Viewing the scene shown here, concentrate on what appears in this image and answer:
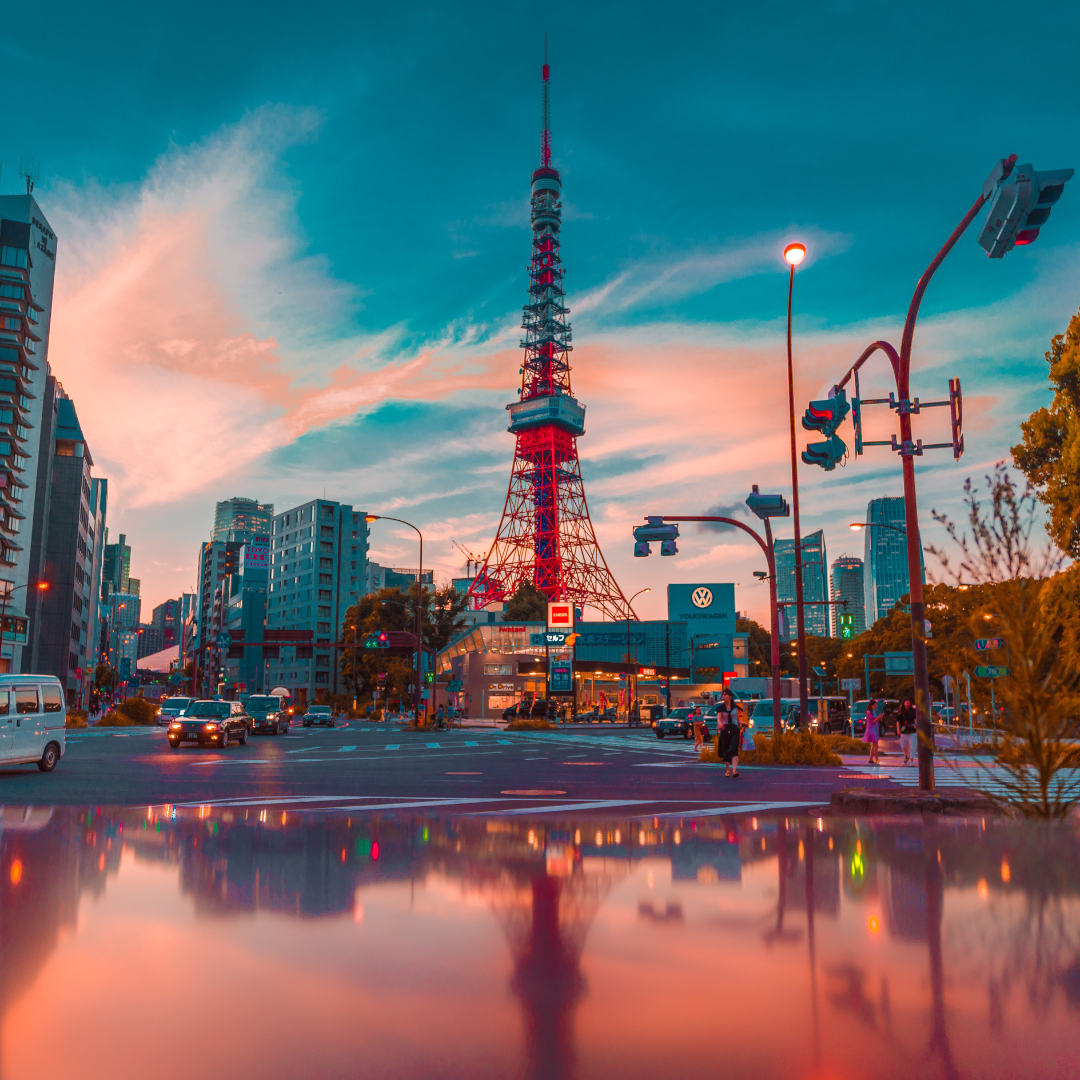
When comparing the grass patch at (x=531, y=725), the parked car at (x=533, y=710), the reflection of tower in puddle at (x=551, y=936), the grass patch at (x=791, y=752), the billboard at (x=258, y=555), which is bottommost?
the grass patch at (x=531, y=725)

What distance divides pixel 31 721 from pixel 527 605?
89.2 m

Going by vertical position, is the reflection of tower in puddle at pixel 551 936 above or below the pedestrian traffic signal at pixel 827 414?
below

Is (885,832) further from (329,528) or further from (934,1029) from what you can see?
(329,528)

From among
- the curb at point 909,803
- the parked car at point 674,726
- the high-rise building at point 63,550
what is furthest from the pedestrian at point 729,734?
the high-rise building at point 63,550

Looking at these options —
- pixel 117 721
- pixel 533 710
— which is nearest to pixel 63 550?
pixel 117 721

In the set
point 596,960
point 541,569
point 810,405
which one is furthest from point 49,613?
point 596,960

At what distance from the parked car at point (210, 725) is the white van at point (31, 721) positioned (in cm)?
1039

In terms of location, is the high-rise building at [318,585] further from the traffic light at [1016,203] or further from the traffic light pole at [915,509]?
the traffic light at [1016,203]

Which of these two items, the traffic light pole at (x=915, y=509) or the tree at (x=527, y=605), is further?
the tree at (x=527, y=605)

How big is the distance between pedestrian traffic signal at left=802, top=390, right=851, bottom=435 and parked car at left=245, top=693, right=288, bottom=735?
36.0 meters

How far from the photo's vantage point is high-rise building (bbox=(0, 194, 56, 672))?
80.1m

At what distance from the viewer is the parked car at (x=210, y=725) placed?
30391 millimetres

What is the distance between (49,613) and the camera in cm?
A: 9944

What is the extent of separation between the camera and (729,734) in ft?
63.1
